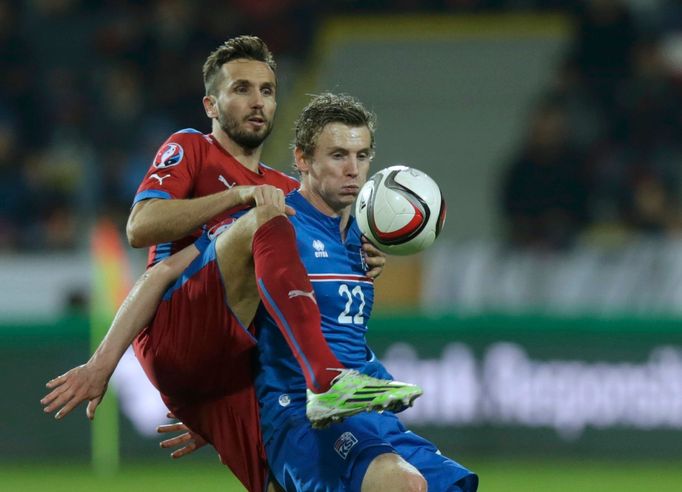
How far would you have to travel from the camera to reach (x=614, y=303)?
11469 mm

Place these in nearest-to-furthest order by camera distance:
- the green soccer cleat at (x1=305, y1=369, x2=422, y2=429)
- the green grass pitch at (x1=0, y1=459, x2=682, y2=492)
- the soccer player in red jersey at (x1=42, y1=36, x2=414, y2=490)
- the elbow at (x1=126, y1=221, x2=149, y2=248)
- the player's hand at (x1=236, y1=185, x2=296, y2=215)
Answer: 1. the green soccer cleat at (x1=305, y1=369, x2=422, y2=429)
2. the soccer player in red jersey at (x1=42, y1=36, x2=414, y2=490)
3. the player's hand at (x1=236, y1=185, x2=296, y2=215)
4. the elbow at (x1=126, y1=221, x2=149, y2=248)
5. the green grass pitch at (x1=0, y1=459, x2=682, y2=492)

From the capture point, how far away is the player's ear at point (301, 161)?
5.52m

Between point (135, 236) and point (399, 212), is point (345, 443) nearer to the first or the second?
point (399, 212)

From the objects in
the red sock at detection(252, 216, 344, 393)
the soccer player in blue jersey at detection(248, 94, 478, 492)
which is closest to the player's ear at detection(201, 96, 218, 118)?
the soccer player in blue jersey at detection(248, 94, 478, 492)

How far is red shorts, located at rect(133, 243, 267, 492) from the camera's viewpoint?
217 inches

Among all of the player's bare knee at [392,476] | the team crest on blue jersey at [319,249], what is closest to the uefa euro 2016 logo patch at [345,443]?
the player's bare knee at [392,476]

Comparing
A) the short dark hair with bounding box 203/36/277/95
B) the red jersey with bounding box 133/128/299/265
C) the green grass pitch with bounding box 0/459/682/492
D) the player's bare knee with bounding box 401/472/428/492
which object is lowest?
the green grass pitch with bounding box 0/459/682/492

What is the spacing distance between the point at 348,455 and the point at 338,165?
1.12 m

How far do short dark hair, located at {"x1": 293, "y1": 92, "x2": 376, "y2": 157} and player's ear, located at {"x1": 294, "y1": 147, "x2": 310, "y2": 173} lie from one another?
0.01 m

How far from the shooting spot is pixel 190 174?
582cm

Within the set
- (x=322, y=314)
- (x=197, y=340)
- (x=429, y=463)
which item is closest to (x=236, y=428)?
(x=197, y=340)

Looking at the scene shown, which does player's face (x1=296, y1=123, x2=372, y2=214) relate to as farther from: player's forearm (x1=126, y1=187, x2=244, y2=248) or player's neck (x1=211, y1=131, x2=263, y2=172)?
player's neck (x1=211, y1=131, x2=263, y2=172)

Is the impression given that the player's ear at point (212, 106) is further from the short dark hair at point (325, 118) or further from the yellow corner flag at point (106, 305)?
the yellow corner flag at point (106, 305)

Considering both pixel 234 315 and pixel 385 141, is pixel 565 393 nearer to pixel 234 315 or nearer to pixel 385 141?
pixel 385 141
